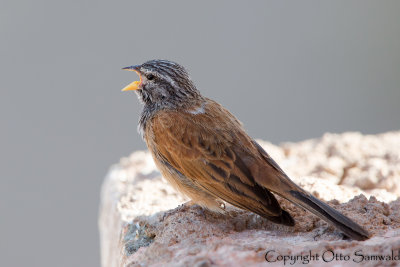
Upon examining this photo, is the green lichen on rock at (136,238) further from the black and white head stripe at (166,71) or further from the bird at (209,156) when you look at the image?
the black and white head stripe at (166,71)

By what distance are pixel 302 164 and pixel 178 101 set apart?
1.73 metres

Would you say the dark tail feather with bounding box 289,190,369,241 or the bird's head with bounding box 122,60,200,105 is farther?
the bird's head with bounding box 122,60,200,105

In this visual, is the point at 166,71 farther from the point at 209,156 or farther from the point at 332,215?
the point at 332,215

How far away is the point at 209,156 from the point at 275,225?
76cm

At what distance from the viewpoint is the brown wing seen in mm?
3926

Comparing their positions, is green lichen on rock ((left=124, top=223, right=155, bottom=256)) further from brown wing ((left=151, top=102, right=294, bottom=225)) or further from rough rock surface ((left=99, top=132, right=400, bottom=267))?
brown wing ((left=151, top=102, right=294, bottom=225))

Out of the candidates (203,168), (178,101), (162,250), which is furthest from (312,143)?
(162,250)

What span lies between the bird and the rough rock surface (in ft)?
0.46

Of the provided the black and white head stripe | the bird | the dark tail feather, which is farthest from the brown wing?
the black and white head stripe

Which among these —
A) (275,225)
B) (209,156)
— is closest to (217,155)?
(209,156)

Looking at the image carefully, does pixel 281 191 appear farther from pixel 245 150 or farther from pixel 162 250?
pixel 162 250

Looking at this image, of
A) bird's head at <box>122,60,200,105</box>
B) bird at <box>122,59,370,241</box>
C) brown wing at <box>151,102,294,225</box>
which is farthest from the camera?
bird's head at <box>122,60,200,105</box>

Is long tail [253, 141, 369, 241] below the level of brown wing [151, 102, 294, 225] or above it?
below

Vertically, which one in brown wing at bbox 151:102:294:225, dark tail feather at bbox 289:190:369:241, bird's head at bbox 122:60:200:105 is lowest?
dark tail feather at bbox 289:190:369:241
